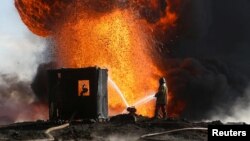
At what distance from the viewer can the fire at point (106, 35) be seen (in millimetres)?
32406

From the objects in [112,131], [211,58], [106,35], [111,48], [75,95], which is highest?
[106,35]

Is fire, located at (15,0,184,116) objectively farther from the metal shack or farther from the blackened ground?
the blackened ground

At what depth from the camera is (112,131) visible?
686 inches

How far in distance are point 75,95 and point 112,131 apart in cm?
372

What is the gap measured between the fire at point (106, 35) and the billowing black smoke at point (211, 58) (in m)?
2.84

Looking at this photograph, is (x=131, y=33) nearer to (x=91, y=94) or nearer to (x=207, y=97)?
(x=207, y=97)

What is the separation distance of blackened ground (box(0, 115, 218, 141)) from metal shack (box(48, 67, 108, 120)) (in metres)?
0.72

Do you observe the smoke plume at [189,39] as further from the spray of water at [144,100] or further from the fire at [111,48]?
the spray of water at [144,100]

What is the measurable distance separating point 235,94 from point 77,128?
849 inches

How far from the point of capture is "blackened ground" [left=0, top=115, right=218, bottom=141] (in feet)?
53.5

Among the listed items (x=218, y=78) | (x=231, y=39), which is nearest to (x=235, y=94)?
(x=218, y=78)

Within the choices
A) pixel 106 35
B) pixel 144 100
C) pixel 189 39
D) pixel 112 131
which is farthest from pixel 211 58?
pixel 112 131

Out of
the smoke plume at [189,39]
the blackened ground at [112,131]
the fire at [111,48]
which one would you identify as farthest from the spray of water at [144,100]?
the blackened ground at [112,131]

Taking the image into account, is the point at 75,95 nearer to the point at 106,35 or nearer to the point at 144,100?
the point at 144,100
